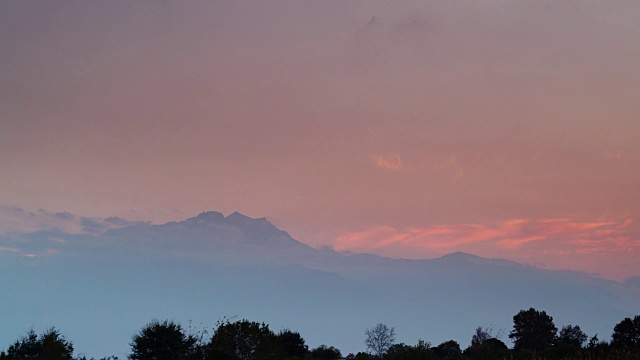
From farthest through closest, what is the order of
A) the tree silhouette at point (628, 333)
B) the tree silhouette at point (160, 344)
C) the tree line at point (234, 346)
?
1. the tree silhouette at point (160, 344)
2. the tree silhouette at point (628, 333)
3. the tree line at point (234, 346)

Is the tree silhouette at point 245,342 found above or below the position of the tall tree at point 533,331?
below

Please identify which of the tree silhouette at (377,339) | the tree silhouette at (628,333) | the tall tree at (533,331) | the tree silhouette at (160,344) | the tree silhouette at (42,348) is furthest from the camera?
the tree silhouette at (377,339)

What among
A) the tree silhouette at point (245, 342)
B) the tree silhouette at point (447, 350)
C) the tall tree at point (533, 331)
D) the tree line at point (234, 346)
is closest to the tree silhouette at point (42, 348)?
the tree line at point (234, 346)

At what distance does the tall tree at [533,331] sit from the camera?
337 ft

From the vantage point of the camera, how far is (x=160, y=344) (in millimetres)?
72375

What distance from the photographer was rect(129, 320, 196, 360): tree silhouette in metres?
71.6

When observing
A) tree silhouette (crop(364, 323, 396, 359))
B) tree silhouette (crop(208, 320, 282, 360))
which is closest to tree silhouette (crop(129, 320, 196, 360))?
tree silhouette (crop(208, 320, 282, 360))

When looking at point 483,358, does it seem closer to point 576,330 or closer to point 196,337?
point 196,337

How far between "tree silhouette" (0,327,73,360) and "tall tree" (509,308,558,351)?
204ft

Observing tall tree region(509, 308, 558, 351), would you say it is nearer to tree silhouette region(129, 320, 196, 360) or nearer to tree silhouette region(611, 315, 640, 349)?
tree silhouette region(611, 315, 640, 349)

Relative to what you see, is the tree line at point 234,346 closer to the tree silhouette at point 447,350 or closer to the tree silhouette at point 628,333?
the tree silhouette at point 628,333

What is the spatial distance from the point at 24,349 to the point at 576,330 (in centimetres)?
8709

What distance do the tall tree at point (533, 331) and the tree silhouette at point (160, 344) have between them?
52.4 meters

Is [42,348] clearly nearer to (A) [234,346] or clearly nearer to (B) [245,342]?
(A) [234,346]
